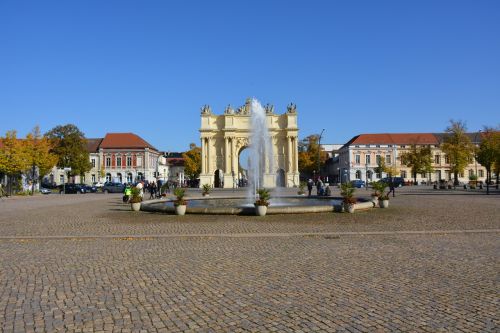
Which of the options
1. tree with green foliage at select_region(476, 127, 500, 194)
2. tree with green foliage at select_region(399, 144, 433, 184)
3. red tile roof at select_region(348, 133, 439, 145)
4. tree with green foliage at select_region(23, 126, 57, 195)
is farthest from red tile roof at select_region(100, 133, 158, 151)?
tree with green foliage at select_region(476, 127, 500, 194)

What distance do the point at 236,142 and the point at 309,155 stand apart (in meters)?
31.0

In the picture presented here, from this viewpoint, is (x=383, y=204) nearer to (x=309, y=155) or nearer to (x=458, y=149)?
(x=458, y=149)

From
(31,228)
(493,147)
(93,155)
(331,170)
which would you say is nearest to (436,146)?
(331,170)

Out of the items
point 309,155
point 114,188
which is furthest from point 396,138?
point 114,188

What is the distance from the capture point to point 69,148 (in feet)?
279

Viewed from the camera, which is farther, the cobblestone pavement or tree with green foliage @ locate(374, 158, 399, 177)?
tree with green foliage @ locate(374, 158, 399, 177)

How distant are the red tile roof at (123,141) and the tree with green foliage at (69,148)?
21001mm

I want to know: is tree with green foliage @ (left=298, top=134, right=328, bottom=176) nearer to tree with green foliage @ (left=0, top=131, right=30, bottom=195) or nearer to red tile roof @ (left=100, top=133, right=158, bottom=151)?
red tile roof @ (left=100, top=133, right=158, bottom=151)

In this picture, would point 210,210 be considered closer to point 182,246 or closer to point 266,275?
point 182,246

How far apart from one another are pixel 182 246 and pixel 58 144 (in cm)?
8064

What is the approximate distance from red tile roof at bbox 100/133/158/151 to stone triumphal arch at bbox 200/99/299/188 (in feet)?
73.7

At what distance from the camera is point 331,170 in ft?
442

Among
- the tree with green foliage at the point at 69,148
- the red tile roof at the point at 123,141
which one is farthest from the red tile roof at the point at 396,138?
the tree with green foliage at the point at 69,148

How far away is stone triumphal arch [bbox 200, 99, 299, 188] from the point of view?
91.6m
